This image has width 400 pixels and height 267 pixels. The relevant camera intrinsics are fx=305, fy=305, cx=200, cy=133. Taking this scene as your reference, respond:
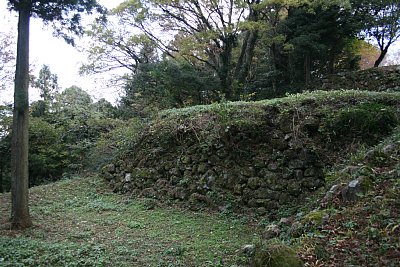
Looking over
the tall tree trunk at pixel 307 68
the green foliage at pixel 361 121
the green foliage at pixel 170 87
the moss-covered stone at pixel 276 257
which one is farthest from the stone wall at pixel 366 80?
the moss-covered stone at pixel 276 257

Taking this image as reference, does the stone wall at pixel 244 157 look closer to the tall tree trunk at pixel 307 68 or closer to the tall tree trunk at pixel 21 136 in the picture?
the tall tree trunk at pixel 21 136

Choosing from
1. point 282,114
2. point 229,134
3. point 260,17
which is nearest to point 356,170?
point 282,114

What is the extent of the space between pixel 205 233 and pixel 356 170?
2.71 meters

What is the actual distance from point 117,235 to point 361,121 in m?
5.16

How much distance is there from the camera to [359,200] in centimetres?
374

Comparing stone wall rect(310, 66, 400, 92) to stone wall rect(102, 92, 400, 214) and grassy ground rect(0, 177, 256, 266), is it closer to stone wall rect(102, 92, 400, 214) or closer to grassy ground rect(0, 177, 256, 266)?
stone wall rect(102, 92, 400, 214)

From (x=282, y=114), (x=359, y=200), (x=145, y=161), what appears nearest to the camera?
(x=359, y=200)

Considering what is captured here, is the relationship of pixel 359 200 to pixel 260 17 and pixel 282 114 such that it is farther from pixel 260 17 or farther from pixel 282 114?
pixel 260 17

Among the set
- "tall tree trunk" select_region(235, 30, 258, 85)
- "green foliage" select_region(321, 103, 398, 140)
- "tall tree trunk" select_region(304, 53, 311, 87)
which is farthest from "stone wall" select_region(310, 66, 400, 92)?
"green foliage" select_region(321, 103, 398, 140)

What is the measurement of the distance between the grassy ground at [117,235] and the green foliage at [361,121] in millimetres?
2660

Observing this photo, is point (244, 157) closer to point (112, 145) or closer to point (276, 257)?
point (276, 257)

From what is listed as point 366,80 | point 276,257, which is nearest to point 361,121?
point 276,257

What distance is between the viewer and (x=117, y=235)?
18.2 feet

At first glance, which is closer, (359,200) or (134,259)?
(359,200)
